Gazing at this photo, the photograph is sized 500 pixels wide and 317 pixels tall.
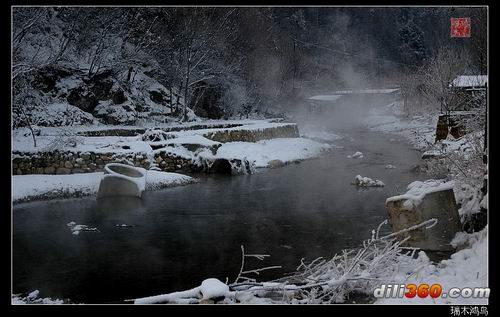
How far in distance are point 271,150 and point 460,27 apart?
34.8ft

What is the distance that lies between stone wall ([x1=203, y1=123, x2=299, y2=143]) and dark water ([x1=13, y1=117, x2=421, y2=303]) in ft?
14.6

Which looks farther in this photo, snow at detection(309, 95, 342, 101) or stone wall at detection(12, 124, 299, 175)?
snow at detection(309, 95, 342, 101)

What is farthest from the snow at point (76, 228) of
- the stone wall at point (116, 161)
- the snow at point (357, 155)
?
the snow at point (357, 155)

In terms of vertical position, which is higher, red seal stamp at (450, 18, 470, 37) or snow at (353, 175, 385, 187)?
red seal stamp at (450, 18, 470, 37)

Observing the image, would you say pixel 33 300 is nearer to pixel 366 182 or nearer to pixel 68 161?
pixel 68 161

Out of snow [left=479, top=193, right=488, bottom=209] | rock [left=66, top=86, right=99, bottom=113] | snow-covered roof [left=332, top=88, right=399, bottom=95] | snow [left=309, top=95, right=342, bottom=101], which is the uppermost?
rock [left=66, top=86, right=99, bottom=113]

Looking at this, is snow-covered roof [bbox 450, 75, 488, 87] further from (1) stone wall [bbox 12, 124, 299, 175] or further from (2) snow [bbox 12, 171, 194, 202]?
(2) snow [bbox 12, 171, 194, 202]

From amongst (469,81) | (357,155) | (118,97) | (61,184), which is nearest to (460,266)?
(469,81)

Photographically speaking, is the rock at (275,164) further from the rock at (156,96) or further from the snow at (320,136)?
the rock at (156,96)

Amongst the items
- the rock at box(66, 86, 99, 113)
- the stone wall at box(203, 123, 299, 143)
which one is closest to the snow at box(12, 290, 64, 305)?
the stone wall at box(203, 123, 299, 143)

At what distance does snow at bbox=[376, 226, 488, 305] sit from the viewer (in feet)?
13.2

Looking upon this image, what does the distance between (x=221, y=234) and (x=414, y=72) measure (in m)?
9.17
